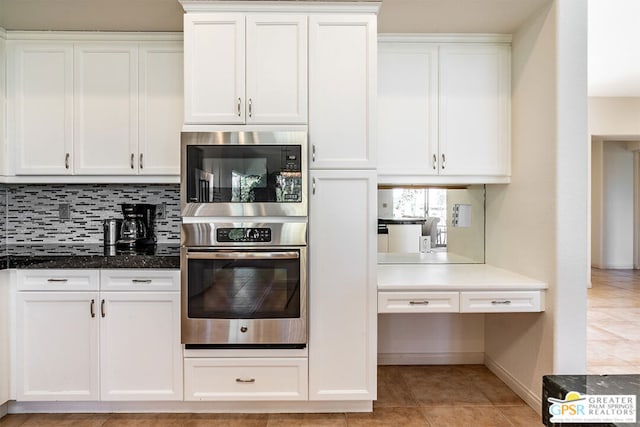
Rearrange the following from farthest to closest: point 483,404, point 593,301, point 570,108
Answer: point 593,301
point 483,404
point 570,108

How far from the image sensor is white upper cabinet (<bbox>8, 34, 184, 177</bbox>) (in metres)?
2.69

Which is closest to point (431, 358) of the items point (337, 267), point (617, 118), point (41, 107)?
point (337, 267)

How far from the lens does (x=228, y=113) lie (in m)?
2.39

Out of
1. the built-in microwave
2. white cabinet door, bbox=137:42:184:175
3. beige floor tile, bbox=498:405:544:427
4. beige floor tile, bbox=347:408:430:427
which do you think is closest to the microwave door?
the built-in microwave

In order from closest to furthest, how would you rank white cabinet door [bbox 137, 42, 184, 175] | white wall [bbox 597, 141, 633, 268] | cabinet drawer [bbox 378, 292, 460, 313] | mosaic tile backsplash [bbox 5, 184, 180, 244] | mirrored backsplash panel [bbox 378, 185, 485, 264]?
cabinet drawer [bbox 378, 292, 460, 313]
white cabinet door [bbox 137, 42, 184, 175]
mosaic tile backsplash [bbox 5, 184, 180, 244]
mirrored backsplash panel [bbox 378, 185, 485, 264]
white wall [bbox 597, 141, 633, 268]

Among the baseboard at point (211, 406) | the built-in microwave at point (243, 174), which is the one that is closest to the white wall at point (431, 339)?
the baseboard at point (211, 406)

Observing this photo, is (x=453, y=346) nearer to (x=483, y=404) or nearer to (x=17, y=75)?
(x=483, y=404)

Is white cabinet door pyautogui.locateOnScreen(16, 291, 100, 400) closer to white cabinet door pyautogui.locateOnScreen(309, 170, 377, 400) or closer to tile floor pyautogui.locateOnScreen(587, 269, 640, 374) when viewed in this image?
white cabinet door pyautogui.locateOnScreen(309, 170, 377, 400)

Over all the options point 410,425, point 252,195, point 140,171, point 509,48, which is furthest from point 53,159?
point 509,48

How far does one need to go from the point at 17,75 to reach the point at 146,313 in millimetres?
1758

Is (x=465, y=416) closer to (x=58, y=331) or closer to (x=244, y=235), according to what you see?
(x=244, y=235)

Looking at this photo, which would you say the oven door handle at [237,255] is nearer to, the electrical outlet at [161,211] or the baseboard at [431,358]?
the electrical outlet at [161,211]

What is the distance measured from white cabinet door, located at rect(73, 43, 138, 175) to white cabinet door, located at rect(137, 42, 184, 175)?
54 mm

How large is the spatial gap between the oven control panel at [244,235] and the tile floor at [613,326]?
2627 millimetres
